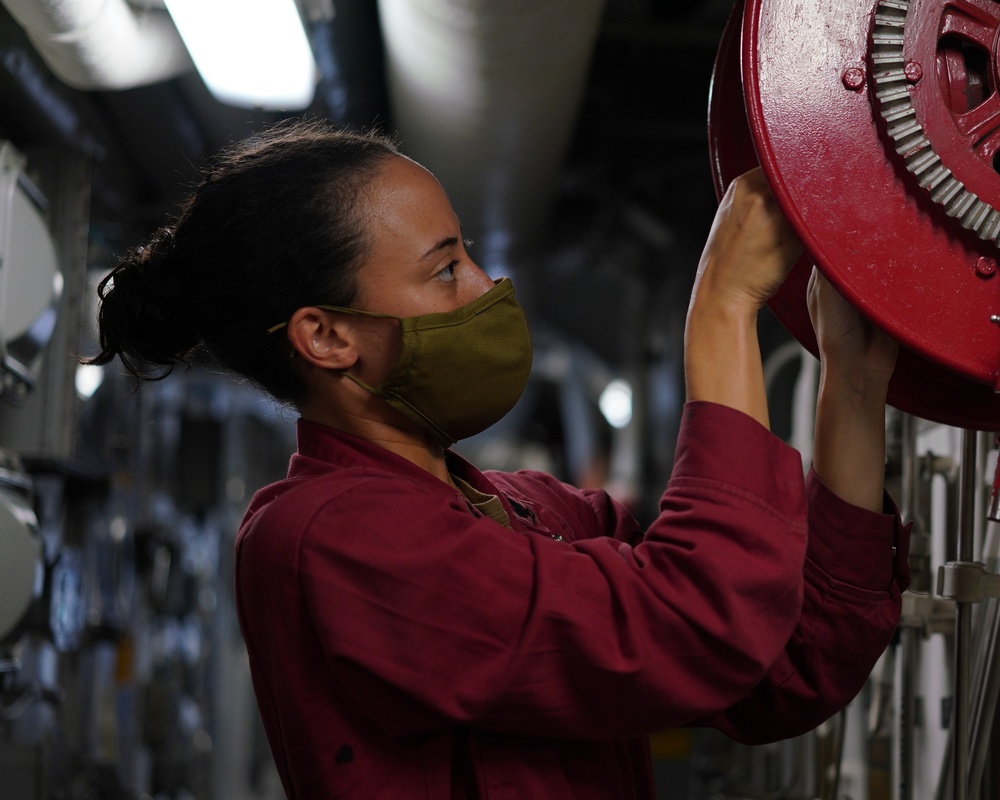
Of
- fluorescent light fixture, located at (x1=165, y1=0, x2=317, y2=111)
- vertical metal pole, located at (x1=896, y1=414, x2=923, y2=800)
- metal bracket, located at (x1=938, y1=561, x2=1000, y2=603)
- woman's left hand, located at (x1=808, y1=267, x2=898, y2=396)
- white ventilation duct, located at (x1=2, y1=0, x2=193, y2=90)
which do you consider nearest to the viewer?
woman's left hand, located at (x1=808, y1=267, x2=898, y2=396)

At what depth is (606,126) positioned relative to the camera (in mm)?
3877

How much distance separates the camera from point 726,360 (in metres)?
1.03

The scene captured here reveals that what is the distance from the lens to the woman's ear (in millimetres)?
1218

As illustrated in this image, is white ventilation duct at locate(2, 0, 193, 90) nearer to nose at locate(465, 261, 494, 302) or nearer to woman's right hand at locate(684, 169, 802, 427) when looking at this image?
nose at locate(465, 261, 494, 302)

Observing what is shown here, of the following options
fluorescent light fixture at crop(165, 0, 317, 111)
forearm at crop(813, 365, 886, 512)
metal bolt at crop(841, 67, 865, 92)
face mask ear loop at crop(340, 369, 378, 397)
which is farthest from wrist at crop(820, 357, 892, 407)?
fluorescent light fixture at crop(165, 0, 317, 111)

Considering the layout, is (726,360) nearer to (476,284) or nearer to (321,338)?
(476,284)

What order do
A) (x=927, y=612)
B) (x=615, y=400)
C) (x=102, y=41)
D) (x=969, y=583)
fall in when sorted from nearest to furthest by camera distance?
(x=969, y=583)
(x=927, y=612)
(x=102, y=41)
(x=615, y=400)

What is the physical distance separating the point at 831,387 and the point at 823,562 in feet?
0.62

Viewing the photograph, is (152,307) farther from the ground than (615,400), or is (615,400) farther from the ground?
(152,307)

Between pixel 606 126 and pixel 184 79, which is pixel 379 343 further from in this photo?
pixel 606 126

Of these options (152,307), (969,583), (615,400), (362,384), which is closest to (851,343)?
(969,583)

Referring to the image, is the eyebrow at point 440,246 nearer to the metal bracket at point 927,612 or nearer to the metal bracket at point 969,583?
the metal bracket at point 969,583

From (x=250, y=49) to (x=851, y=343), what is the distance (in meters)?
1.57

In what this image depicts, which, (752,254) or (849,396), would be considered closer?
(752,254)
